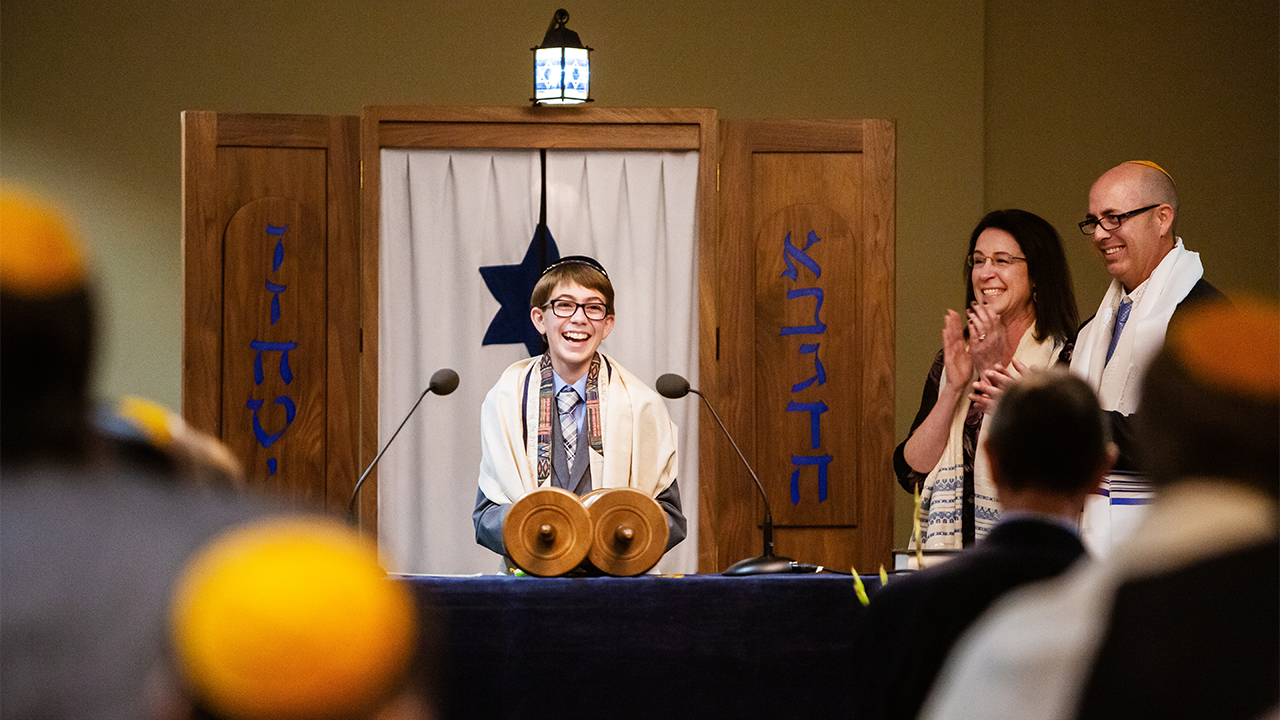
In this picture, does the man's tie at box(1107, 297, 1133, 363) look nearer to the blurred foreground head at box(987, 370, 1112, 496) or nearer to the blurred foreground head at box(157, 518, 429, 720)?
the blurred foreground head at box(987, 370, 1112, 496)

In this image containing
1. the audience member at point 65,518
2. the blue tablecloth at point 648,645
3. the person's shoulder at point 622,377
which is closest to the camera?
the audience member at point 65,518

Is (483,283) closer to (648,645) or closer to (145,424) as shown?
(648,645)

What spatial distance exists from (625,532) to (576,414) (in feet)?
3.18

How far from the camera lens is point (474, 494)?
15.2ft

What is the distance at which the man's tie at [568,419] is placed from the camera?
3600mm

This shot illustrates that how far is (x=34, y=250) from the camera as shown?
67 cm

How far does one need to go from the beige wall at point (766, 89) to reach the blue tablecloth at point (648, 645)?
132 inches

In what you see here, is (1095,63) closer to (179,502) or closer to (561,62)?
(561,62)

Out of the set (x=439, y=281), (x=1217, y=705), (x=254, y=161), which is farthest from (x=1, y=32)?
(x=1217, y=705)

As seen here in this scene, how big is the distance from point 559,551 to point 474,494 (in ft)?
6.60

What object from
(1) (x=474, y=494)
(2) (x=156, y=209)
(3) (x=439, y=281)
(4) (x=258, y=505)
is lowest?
(1) (x=474, y=494)

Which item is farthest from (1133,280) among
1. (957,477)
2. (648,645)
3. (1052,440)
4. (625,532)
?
(1052,440)

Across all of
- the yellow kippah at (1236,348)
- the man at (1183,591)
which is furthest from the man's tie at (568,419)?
the yellow kippah at (1236,348)

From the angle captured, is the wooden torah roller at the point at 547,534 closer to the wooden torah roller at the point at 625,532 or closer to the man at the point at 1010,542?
the wooden torah roller at the point at 625,532
